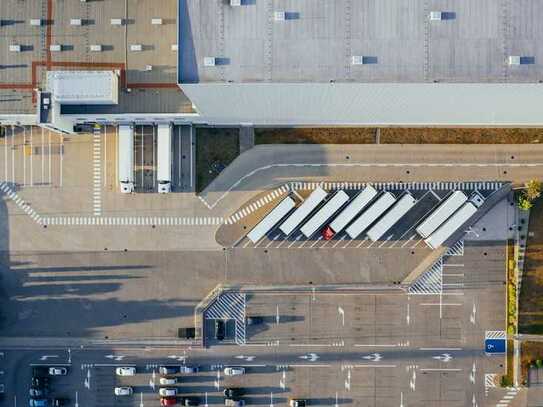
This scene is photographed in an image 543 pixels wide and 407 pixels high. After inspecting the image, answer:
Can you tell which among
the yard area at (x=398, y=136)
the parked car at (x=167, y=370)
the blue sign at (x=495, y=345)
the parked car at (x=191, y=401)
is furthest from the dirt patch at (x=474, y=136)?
the parked car at (x=191, y=401)

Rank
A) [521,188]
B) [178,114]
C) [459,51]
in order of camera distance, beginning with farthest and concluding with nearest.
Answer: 1. [521,188]
2. [178,114]
3. [459,51]

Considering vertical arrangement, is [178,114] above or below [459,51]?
below

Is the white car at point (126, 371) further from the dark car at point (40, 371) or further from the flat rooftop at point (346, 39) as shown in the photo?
the flat rooftop at point (346, 39)

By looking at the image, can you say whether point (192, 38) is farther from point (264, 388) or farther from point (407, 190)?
point (264, 388)

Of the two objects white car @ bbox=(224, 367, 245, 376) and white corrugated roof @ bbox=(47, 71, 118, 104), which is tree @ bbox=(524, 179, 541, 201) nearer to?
white car @ bbox=(224, 367, 245, 376)

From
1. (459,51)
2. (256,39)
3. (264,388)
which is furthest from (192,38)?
(264,388)

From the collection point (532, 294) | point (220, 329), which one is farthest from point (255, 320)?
point (532, 294)

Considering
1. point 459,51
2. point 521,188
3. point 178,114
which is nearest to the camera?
point 459,51
